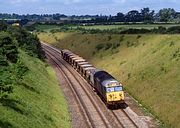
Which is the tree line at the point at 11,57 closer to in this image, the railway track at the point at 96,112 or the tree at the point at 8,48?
the tree at the point at 8,48

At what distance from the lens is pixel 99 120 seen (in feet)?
137

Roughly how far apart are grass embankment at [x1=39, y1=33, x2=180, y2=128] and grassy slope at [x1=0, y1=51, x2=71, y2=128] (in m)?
10.7

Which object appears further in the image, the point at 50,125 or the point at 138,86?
the point at 138,86

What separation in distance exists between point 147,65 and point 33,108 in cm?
2898

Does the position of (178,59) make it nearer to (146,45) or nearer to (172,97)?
(172,97)

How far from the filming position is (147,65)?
206 ft

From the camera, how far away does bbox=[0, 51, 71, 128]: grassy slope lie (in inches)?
1257

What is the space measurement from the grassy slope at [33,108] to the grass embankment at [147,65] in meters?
10.7

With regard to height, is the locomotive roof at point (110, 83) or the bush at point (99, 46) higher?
the locomotive roof at point (110, 83)

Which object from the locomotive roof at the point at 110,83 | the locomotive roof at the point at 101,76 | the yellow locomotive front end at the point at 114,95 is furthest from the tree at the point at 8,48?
the yellow locomotive front end at the point at 114,95

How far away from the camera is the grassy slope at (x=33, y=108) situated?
31.9 metres

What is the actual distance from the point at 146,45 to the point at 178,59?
2190cm

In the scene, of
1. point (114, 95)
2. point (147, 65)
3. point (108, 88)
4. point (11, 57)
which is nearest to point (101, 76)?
point (108, 88)

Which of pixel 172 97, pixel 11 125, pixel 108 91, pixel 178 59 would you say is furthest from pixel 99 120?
pixel 178 59
